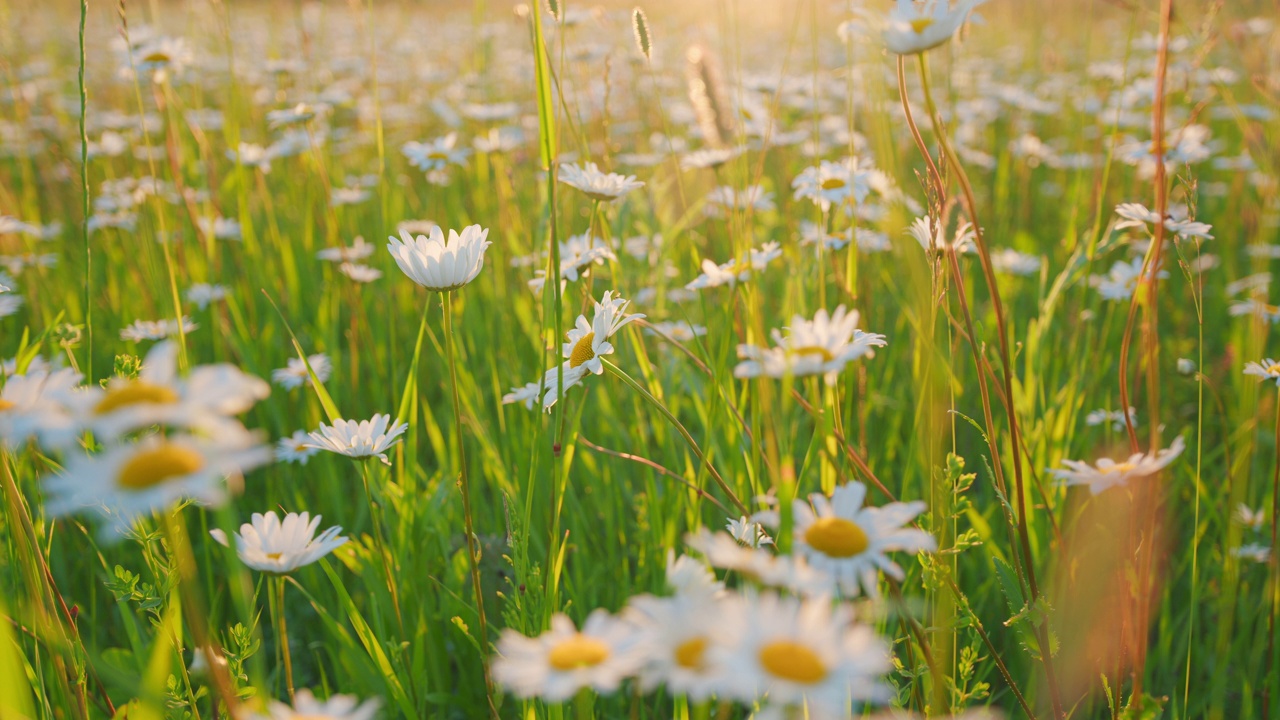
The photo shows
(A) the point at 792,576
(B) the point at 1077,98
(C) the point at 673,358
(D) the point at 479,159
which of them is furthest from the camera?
(B) the point at 1077,98

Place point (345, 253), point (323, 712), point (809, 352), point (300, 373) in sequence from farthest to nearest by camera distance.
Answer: point (345, 253), point (300, 373), point (809, 352), point (323, 712)

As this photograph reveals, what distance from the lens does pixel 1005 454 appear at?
162 cm

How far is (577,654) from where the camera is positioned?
519mm

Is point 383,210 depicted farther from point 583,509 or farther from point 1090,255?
point 1090,255

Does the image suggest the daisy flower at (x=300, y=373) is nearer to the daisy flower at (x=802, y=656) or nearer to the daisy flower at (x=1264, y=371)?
the daisy flower at (x=802, y=656)

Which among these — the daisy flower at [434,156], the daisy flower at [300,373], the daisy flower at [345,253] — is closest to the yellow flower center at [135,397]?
the daisy flower at [300,373]

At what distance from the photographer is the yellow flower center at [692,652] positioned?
1.49ft

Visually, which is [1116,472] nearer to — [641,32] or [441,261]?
[441,261]

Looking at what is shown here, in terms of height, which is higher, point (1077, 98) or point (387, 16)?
point (387, 16)

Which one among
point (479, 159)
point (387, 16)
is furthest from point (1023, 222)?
point (387, 16)

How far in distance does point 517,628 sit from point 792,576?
0.59m

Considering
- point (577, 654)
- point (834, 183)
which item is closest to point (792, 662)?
point (577, 654)

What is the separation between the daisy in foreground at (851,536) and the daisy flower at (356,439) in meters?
0.53

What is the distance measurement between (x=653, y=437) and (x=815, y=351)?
1145 millimetres
